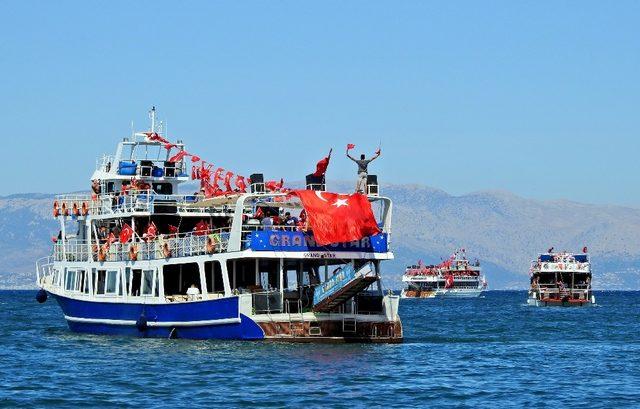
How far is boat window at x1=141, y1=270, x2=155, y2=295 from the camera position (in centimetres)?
5703

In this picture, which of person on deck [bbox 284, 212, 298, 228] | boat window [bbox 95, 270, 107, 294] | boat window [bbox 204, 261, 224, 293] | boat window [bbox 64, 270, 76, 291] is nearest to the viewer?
person on deck [bbox 284, 212, 298, 228]

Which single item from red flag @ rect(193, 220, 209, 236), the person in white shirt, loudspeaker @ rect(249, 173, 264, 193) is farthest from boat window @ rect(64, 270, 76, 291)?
loudspeaker @ rect(249, 173, 264, 193)

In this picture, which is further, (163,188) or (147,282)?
(163,188)

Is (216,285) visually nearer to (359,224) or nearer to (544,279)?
(359,224)

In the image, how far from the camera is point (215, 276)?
5694 cm

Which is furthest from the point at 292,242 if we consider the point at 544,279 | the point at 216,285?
the point at 544,279

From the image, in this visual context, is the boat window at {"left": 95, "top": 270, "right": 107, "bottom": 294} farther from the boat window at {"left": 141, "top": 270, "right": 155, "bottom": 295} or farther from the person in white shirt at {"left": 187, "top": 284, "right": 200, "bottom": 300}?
the person in white shirt at {"left": 187, "top": 284, "right": 200, "bottom": 300}

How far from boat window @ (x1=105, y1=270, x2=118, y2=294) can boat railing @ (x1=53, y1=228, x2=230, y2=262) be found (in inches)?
25.6

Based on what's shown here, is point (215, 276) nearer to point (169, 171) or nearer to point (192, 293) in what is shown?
point (192, 293)

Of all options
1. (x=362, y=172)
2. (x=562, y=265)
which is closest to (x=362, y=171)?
(x=362, y=172)

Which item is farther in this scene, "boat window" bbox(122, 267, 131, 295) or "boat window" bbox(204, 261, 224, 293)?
"boat window" bbox(122, 267, 131, 295)

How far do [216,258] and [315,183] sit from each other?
509 cm

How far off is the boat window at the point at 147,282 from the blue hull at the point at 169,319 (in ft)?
2.32

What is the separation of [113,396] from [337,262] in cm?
1729
